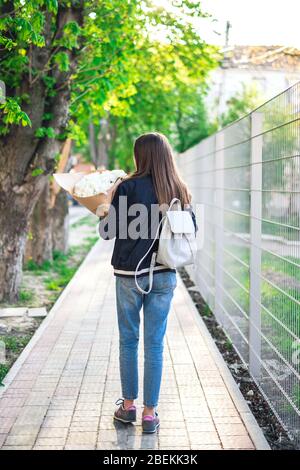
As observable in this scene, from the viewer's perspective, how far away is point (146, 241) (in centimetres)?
459

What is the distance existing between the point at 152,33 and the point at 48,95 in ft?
15.8

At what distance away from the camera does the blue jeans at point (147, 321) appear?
15.1ft

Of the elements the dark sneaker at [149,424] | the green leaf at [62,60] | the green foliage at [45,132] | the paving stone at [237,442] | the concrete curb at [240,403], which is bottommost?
the concrete curb at [240,403]

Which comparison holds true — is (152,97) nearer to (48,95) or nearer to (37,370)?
(48,95)

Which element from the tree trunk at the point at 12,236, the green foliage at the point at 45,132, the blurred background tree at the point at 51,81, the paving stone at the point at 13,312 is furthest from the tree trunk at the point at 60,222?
the paving stone at the point at 13,312

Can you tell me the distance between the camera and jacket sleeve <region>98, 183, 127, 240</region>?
4488mm

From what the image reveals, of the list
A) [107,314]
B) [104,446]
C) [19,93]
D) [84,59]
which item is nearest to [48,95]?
[19,93]

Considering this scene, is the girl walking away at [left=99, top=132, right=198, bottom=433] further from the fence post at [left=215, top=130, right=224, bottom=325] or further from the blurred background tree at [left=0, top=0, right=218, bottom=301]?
the fence post at [left=215, top=130, right=224, bottom=325]

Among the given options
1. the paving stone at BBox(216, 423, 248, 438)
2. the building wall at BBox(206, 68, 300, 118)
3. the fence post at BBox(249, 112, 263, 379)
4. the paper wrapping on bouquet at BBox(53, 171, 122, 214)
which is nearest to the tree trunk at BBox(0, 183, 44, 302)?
the fence post at BBox(249, 112, 263, 379)

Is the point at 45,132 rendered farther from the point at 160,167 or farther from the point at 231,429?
the point at 231,429

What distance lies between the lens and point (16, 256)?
32.5ft

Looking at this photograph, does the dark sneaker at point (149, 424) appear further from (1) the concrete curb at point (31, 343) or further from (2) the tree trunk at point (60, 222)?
(2) the tree trunk at point (60, 222)

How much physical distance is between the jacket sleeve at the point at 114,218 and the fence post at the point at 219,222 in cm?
404

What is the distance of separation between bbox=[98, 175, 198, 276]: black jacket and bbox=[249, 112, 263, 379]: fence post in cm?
154
